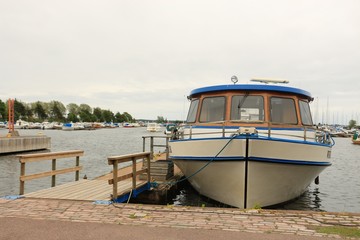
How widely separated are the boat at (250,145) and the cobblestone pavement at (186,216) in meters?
1.68

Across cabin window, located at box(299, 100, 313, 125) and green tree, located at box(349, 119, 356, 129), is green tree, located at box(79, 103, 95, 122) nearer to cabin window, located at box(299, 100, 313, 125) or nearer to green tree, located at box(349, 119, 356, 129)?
green tree, located at box(349, 119, 356, 129)

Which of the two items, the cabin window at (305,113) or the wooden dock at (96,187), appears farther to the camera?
the cabin window at (305,113)

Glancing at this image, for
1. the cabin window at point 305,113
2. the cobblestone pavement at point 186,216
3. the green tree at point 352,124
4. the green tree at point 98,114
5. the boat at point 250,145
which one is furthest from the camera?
the green tree at point 98,114

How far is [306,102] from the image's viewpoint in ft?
38.1

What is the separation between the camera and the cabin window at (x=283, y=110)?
33.6ft

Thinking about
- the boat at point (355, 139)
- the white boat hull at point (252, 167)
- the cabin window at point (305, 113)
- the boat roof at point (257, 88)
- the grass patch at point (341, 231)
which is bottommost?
the boat at point (355, 139)

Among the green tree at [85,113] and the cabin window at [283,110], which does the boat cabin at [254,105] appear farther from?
the green tree at [85,113]

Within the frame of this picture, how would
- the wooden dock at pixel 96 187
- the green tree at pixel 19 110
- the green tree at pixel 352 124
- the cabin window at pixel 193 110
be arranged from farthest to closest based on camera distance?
the green tree at pixel 352 124 → the green tree at pixel 19 110 → the cabin window at pixel 193 110 → the wooden dock at pixel 96 187

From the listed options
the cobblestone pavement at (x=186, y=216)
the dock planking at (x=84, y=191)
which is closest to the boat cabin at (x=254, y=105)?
the dock planking at (x=84, y=191)

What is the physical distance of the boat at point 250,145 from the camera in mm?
8578

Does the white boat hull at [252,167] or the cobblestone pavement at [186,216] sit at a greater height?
the white boat hull at [252,167]

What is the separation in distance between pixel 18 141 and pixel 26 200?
1017 inches

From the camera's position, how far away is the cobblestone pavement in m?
6.09

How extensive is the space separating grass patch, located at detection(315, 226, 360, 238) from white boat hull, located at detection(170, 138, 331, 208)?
8.98 ft
